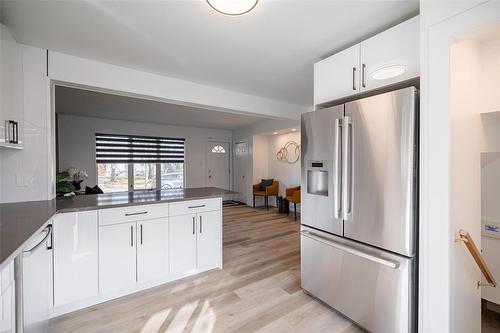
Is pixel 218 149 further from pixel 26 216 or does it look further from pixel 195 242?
pixel 26 216

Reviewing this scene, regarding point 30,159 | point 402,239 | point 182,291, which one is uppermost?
point 30,159

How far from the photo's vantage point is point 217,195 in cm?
275

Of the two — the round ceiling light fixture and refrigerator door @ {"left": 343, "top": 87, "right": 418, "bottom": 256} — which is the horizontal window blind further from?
refrigerator door @ {"left": 343, "top": 87, "right": 418, "bottom": 256}

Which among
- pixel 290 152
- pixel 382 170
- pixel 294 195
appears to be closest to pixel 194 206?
pixel 382 170

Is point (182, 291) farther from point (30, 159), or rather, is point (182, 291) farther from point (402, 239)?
point (402, 239)

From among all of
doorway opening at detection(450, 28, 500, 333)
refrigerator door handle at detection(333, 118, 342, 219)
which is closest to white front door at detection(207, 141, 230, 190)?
refrigerator door handle at detection(333, 118, 342, 219)

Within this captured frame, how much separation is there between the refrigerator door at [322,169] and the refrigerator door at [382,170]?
0.24 ft

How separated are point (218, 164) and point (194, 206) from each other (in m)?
5.21

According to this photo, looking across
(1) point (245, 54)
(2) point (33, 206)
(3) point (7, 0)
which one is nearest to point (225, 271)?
(2) point (33, 206)

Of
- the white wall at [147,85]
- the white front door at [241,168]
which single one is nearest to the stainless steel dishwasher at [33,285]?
the white wall at [147,85]

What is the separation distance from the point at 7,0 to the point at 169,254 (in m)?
2.41

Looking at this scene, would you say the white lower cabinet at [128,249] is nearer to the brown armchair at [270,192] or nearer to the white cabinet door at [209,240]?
the white cabinet door at [209,240]

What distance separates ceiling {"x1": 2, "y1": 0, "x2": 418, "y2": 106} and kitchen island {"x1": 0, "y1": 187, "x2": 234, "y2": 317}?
57.3 inches

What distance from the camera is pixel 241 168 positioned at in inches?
296
